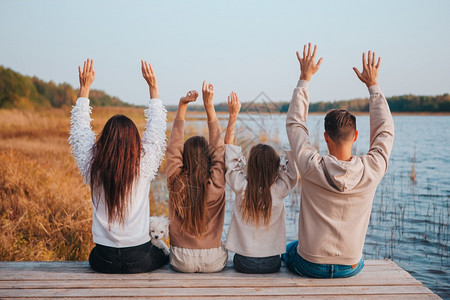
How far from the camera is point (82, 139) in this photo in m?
2.88

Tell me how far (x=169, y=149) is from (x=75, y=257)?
8.25ft

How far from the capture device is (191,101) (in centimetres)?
310

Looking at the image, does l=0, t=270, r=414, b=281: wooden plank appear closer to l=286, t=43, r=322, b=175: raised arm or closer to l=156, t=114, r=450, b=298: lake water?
l=286, t=43, r=322, b=175: raised arm

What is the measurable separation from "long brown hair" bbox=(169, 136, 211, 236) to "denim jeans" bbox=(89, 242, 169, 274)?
32 cm

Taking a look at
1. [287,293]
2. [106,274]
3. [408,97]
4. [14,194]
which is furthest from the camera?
[408,97]

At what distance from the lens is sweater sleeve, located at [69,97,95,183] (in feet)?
9.40

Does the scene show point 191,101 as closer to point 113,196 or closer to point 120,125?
point 120,125

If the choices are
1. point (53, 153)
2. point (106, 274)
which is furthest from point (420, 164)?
point (106, 274)

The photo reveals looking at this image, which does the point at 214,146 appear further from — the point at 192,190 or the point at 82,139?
A: the point at 82,139

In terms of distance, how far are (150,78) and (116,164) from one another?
746 millimetres

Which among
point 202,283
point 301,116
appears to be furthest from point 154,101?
point 202,283

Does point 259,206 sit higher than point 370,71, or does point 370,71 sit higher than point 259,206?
point 370,71

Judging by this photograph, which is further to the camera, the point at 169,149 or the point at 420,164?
the point at 420,164

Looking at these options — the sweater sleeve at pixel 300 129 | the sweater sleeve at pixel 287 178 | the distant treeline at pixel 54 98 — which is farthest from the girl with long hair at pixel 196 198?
the distant treeline at pixel 54 98
